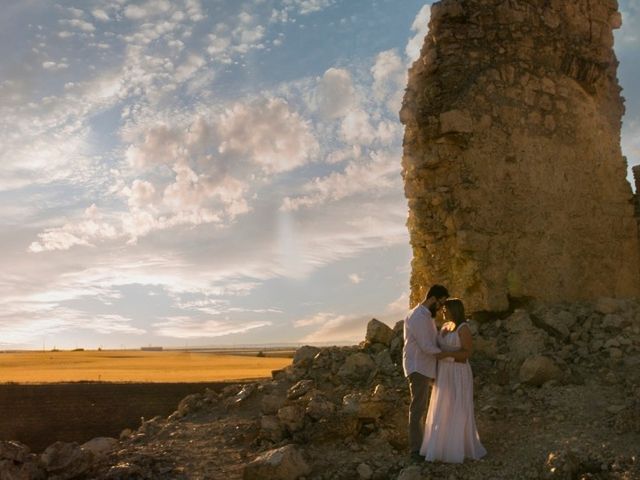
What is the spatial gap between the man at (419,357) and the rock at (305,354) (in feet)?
10.5

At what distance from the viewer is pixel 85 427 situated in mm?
9836

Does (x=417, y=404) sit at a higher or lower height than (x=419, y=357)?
lower

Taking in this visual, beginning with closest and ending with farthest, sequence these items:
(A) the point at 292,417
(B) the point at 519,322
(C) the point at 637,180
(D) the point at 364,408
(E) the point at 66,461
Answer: (E) the point at 66,461
(D) the point at 364,408
(A) the point at 292,417
(B) the point at 519,322
(C) the point at 637,180

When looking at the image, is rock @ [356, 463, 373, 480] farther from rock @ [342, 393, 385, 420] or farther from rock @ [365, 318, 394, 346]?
rock @ [365, 318, 394, 346]

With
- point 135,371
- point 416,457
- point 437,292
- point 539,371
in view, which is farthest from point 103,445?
point 135,371

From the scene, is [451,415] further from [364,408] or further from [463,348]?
[364,408]

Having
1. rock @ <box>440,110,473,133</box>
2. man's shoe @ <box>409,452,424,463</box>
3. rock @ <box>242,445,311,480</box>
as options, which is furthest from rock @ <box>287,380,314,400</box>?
rock @ <box>440,110,473,133</box>

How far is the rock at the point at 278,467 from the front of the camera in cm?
610

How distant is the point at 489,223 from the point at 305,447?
3.44 meters

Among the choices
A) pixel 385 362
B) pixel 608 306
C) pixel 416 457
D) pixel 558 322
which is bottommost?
pixel 416 457

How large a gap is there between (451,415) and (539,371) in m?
1.80

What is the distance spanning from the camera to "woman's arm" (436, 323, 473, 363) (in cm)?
597

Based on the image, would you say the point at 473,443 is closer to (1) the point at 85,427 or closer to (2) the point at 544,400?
(2) the point at 544,400

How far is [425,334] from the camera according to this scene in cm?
602
